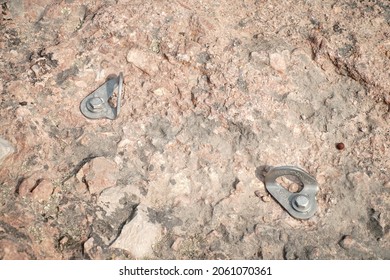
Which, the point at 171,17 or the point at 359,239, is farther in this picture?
the point at 171,17

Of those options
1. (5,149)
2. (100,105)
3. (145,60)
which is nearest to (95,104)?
(100,105)

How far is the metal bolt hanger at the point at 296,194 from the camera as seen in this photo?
1.98m

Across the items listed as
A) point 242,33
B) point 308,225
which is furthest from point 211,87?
point 308,225

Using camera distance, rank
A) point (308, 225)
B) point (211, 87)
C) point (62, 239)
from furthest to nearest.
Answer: point (211, 87) < point (308, 225) < point (62, 239)

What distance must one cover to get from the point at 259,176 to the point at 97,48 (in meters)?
1.19

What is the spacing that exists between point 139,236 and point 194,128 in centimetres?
64

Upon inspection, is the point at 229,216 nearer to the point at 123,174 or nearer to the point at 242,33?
the point at 123,174

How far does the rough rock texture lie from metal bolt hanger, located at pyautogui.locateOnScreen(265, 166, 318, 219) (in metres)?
0.04

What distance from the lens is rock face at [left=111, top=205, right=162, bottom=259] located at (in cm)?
187

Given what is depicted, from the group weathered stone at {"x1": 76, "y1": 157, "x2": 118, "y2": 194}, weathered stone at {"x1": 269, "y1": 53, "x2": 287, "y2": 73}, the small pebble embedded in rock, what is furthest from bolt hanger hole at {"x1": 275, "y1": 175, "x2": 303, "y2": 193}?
weathered stone at {"x1": 76, "y1": 157, "x2": 118, "y2": 194}

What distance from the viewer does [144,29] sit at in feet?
8.00

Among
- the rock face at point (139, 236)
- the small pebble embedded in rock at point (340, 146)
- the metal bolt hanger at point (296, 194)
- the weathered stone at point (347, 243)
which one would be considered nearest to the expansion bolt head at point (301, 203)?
the metal bolt hanger at point (296, 194)

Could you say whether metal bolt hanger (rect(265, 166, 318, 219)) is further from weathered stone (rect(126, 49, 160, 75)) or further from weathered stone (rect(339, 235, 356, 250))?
weathered stone (rect(126, 49, 160, 75))

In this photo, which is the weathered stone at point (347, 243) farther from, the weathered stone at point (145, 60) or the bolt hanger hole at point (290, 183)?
the weathered stone at point (145, 60)
